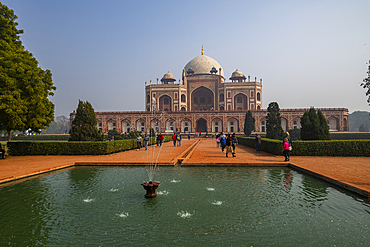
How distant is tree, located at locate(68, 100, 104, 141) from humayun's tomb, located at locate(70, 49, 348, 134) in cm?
3038

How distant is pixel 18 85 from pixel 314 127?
574 inches

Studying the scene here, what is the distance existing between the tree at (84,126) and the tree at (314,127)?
37.2 feet

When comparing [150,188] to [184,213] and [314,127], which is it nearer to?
[184,213]

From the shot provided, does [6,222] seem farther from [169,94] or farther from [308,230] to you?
[169,94]

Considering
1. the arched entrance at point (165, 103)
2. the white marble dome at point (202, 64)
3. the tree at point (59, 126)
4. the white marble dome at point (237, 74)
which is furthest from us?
the tree at point (59, 126)

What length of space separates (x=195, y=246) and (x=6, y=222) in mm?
3004

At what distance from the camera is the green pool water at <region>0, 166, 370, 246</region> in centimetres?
326

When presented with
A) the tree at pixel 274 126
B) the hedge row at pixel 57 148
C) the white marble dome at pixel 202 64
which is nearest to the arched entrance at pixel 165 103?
the white marble dome at pixel 202 64

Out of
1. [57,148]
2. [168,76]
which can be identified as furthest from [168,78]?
[57,148]

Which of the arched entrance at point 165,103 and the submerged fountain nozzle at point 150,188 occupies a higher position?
the arched entrance at point 165,103

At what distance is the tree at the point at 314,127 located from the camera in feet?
40.9

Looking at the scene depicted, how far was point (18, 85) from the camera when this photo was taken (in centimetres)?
1159

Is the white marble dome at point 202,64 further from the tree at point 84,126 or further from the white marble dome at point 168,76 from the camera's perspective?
the tree at point 84,126

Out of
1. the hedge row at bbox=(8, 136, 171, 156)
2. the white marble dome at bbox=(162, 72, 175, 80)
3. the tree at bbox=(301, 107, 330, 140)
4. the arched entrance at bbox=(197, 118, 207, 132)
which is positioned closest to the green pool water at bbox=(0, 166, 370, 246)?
the hedge row at bbox=(8, 136, 171, 156)
